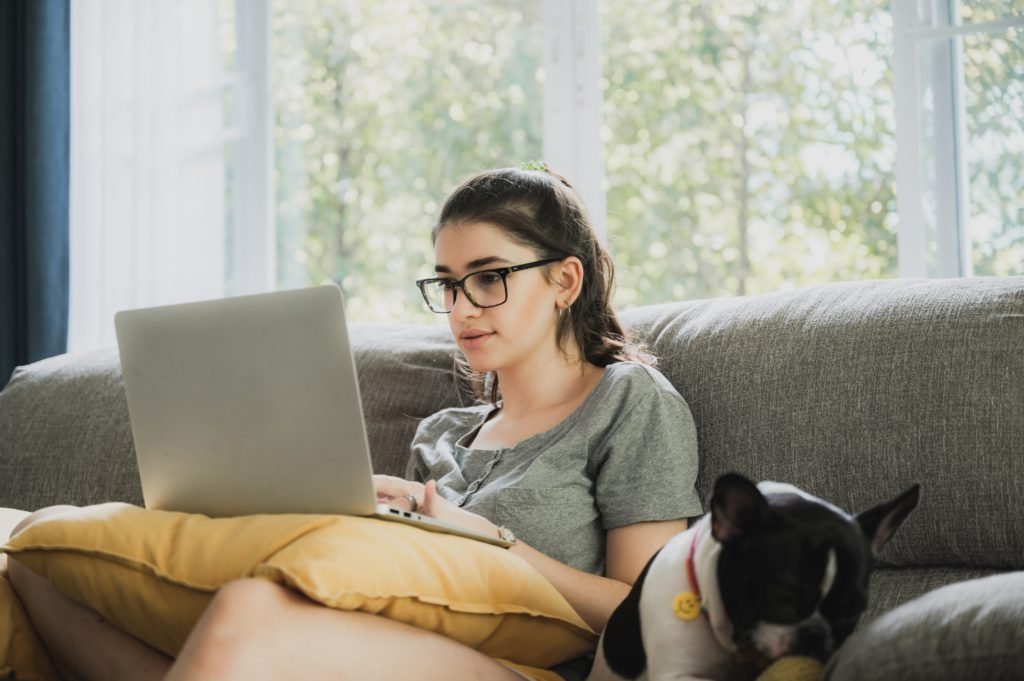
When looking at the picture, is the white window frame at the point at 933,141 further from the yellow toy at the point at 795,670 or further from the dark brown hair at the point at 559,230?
the yellow toy at the point at 795,670

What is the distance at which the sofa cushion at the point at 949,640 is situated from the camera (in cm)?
90

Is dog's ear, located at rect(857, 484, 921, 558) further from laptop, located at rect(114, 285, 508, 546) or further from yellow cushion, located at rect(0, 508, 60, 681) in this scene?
yellow cushion, located at rect(0, 508, 60, 681)

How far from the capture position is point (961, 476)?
4.80 feet

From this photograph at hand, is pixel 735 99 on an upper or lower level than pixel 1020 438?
upper

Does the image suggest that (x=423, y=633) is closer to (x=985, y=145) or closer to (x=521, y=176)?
(x=521, y=176)

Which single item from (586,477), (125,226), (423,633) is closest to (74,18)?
(125,226)

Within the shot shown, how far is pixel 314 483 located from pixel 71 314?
2.33 m

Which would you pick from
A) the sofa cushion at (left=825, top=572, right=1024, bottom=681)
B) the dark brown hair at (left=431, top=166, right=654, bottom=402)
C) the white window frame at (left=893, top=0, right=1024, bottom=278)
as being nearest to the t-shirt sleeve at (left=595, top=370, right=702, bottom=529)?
the dark brown hair at (left=431, top=166, right=654, bottom=402)

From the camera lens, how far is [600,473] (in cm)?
165

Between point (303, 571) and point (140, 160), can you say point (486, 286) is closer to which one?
point (303, 571)

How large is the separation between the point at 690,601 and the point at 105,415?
150 cm

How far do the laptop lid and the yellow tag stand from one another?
375 millimetres

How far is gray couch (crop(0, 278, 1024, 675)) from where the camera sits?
146 centimetres

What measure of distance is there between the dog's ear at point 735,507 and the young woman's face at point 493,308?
2.46ft
